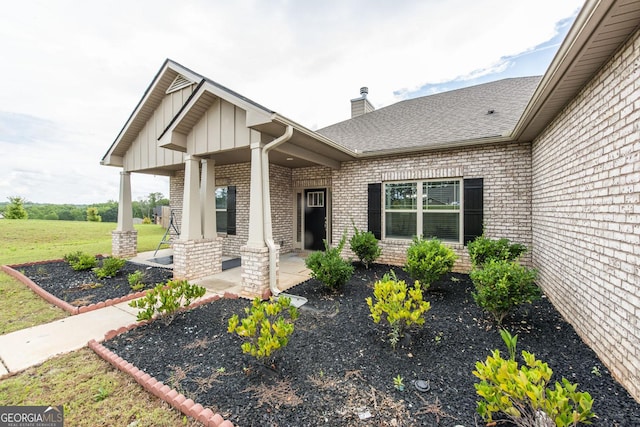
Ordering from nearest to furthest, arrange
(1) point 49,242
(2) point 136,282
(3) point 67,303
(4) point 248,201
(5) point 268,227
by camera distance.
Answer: (3) point 67,303, (5) point 268,227, (2) point 136,282, (4) point 248,201, (1) point 49,242

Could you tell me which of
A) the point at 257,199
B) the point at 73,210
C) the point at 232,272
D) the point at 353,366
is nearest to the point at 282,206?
the point at 232,272

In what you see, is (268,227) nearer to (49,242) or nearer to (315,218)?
(315,218)

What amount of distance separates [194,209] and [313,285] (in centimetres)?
321

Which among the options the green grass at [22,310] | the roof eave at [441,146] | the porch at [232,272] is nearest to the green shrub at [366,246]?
the porch at [232,272]

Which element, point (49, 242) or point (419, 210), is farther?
point (49, 242)

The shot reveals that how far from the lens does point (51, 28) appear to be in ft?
18.6

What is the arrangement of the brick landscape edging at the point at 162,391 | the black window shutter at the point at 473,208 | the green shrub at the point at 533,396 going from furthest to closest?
1. the black window shutter at the point at 473,208
2. the brick landscape edging at the point at 162,391
3. the green shrub at the point at 533,396

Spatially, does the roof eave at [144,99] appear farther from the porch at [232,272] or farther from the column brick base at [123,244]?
the porch at [232,272]

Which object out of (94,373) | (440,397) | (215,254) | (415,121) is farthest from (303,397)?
(415,121)

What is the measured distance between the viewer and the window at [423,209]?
6.08 meters

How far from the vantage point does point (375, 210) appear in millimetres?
6918

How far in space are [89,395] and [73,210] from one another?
115 ft

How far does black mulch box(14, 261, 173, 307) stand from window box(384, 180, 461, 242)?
575cm

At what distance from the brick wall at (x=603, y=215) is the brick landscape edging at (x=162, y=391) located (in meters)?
3.23
